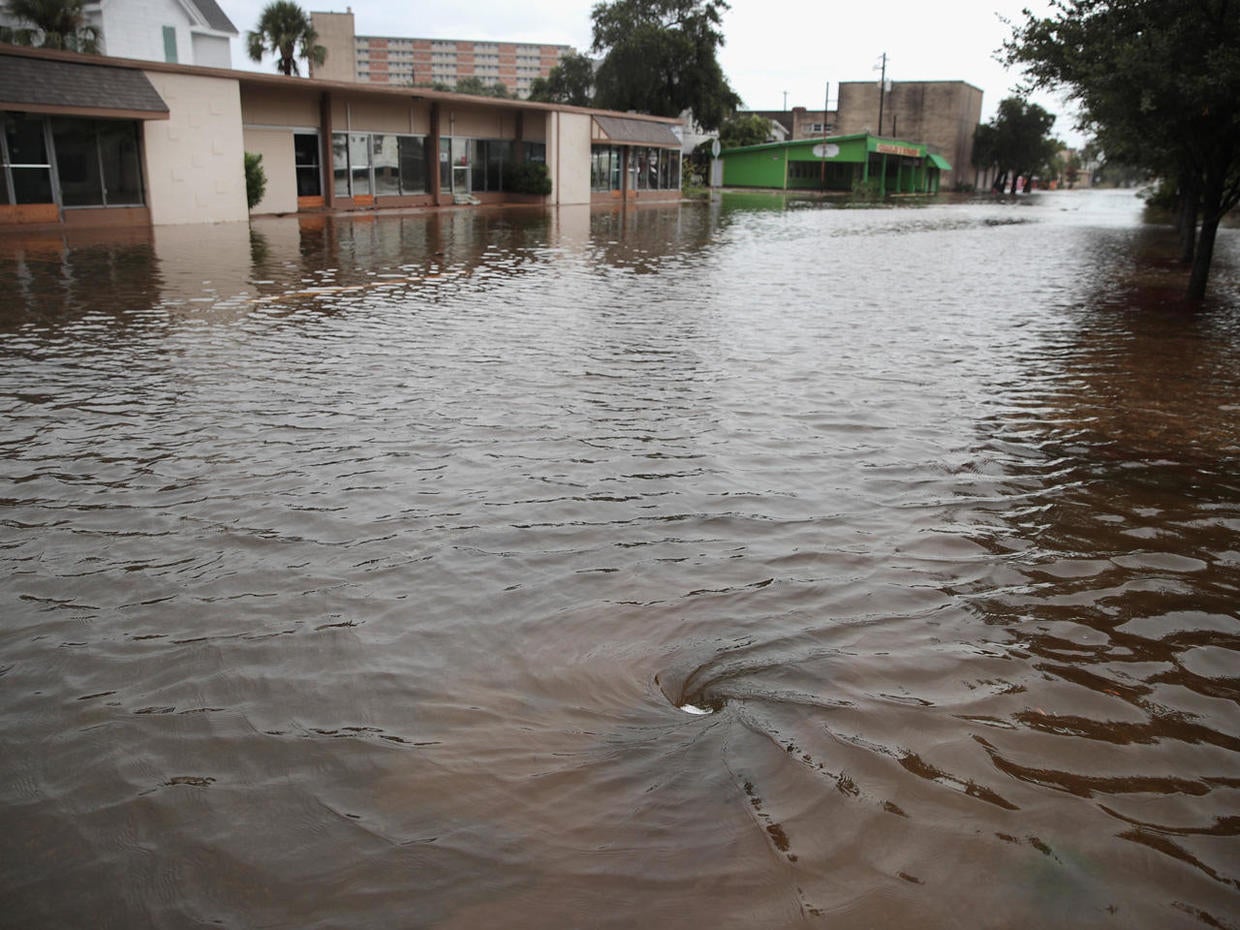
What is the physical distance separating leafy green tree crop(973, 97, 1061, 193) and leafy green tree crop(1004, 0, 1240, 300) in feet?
272

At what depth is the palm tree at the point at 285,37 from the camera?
50.4 metres

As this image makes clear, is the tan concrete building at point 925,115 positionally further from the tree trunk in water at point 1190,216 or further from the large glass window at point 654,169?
the tree trunk in water at point 1190,216

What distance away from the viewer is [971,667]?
13.4ft

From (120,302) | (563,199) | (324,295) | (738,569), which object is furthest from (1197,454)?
(563,199)

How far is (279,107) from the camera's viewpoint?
30.2 m

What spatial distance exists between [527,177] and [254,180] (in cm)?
1432

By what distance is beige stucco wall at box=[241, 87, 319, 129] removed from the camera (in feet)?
95.9

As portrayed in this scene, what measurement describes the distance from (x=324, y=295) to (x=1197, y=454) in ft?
35.9

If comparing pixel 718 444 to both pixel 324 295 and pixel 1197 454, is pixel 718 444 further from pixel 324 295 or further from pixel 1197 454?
pixel 324 295

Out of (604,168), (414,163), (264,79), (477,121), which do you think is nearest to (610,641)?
(264,79)

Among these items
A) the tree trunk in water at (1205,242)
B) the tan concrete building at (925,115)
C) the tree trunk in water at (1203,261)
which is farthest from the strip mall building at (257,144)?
the tan concrete building at (925,115)

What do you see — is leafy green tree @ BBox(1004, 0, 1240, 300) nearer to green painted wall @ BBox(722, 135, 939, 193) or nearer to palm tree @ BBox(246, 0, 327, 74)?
palm tree @ BBox(246, 0, 327, 74)

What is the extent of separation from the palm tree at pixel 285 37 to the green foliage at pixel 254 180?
89.1 feet

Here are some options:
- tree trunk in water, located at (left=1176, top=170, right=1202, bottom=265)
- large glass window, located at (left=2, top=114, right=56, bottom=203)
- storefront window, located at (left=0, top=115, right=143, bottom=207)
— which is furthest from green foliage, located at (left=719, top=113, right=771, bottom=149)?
large glass window, located at (left=2, top=114, right=56, bottom=203)
